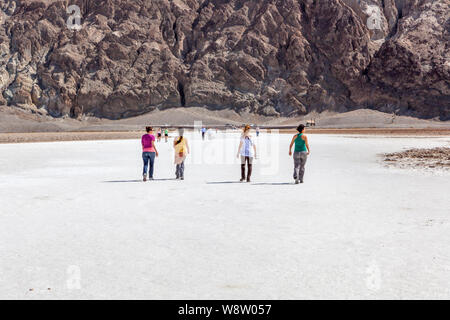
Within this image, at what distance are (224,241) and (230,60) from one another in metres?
124

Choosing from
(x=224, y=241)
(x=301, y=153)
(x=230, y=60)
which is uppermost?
(x=230, y=60)

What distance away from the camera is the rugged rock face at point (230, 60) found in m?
123

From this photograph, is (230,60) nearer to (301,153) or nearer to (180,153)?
(180,153)

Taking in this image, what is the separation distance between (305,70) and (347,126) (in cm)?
2543

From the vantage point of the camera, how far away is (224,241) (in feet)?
19.9

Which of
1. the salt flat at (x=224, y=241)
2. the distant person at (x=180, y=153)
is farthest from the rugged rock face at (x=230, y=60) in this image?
the salt flat at (x=224, y=241)

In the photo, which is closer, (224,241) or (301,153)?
(224,241)

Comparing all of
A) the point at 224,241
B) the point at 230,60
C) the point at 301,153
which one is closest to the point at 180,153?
the point at 301,153

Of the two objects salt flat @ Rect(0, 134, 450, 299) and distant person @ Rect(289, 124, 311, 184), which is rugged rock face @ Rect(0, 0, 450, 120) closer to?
distant person @ Rect(289, 124, 311, 184)

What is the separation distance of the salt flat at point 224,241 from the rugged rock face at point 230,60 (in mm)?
117905

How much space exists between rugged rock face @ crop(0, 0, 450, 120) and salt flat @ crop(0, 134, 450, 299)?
387 feet

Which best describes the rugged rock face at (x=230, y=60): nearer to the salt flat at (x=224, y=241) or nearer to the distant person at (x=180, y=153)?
the distant person at (x=180, y=153)

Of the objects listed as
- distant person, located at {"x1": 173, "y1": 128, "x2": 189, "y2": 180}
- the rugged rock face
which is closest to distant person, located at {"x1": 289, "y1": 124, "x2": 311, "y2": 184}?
distant person, located at {"x1": 173, "y1": 128, "x2": 189, "y2": 180}

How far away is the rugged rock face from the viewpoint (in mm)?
123312
